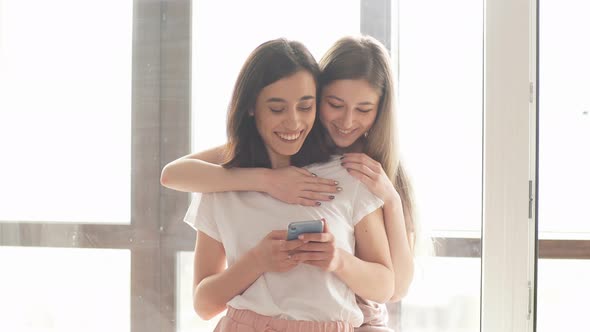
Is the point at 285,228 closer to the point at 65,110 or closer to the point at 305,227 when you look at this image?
the point at 305,227

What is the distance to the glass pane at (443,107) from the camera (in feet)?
6.59

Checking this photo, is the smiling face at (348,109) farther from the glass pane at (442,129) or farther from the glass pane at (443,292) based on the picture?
the glass pane at (443,292)

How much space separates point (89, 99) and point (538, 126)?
133cm

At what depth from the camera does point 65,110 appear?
2164 millimetres

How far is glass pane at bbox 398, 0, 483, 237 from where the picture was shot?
201 cm

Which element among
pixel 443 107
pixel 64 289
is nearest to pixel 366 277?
pixel 443 107

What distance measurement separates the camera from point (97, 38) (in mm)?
2143

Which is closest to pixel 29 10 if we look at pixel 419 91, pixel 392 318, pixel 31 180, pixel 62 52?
pixel 62 52

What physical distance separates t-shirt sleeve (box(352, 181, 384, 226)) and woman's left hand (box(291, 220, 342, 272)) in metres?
0.11

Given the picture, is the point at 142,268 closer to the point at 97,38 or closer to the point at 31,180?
the point at 31,180

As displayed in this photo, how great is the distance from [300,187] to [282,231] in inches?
4.7
